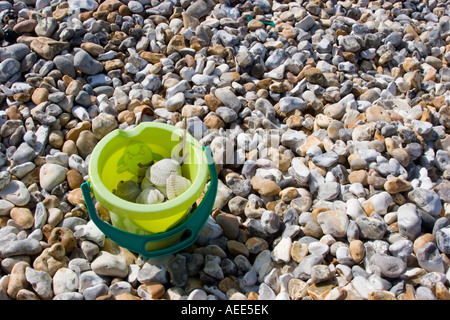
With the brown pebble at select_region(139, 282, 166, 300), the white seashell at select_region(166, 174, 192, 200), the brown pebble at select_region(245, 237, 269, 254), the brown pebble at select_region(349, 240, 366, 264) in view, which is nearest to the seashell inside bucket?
the white seashell at select_region(166, 174, 192, 200)

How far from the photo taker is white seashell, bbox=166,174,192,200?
1283 mm

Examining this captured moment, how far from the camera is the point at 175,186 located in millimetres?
1285

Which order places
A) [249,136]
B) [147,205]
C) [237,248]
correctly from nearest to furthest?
[147,205] < [237,248] < [249,136]

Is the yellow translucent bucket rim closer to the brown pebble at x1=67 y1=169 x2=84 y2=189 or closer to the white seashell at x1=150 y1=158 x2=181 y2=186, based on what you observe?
the white seashell at x1=150 y1=158 x2=181 y2=186

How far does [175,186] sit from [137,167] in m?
0.23

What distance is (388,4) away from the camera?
7.92 feet

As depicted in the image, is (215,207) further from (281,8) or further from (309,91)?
(281,8)

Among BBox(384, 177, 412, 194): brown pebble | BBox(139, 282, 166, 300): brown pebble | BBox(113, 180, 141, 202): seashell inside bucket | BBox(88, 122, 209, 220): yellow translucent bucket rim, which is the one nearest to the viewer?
BBox(88, 122, 209, 220): yellow translucent bucket rim

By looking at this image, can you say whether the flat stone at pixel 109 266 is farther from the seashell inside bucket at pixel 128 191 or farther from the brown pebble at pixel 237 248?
the brown pebble at pixel 237 248

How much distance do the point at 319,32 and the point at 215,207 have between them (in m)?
1.17

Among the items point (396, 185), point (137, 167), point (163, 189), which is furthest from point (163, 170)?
point (396, 185)

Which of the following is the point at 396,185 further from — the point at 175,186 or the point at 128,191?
the point at 128,191

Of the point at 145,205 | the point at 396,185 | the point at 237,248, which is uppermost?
the point at 145,205

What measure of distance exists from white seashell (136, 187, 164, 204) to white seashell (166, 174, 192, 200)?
1.5 inches
